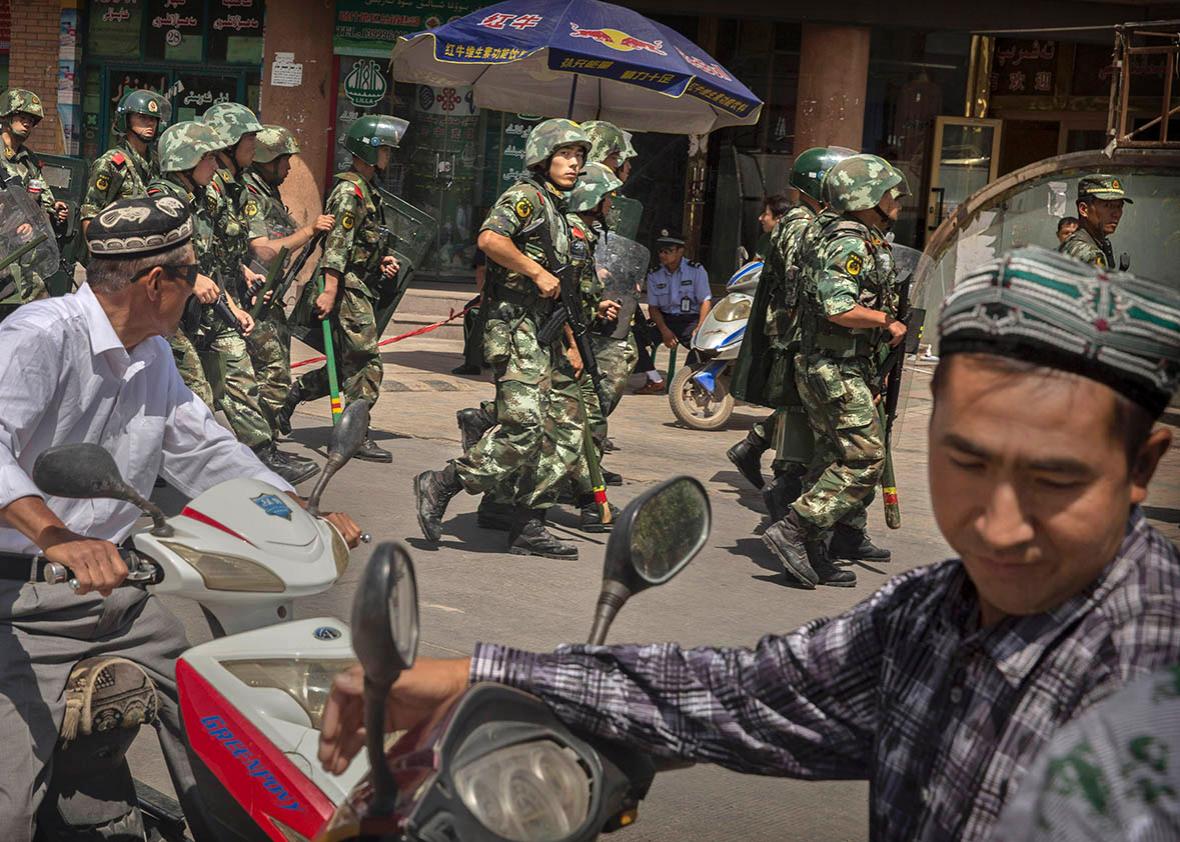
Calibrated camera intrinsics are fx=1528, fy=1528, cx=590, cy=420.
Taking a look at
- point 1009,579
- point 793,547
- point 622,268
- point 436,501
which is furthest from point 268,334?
point 1009,579

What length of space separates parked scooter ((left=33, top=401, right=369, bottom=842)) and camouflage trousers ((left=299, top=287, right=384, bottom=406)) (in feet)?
→ 20.3

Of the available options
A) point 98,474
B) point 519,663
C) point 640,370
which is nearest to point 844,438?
point 98,474

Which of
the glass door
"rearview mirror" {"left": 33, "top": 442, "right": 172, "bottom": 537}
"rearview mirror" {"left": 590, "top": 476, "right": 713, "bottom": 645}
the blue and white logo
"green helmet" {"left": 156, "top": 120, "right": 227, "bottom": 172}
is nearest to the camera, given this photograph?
"rearview mirror" {"left": 590, "top": 476, "right": 713, "bottom": 645}

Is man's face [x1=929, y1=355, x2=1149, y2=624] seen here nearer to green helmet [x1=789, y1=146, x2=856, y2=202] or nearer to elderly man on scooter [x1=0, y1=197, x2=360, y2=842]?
elderly man on scooter [x1=0, y1=197, x2=360, y2=842]

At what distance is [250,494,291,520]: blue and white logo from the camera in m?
2.72

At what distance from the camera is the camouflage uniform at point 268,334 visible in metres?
8.81

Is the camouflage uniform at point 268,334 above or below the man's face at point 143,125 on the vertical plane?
below

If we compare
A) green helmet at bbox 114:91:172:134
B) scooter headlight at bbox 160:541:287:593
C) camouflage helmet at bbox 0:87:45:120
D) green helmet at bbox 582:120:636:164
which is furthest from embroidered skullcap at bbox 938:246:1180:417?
camouflage helmet at bbox 0:87:45:120

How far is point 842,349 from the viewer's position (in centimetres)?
681

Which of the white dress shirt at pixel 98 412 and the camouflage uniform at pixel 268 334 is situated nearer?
the white dress shirt at pixel 98 412

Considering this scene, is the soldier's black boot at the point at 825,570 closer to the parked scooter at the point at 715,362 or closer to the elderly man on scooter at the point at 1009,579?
the parked scooter at the point at 715,362

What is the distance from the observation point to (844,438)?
679 centimetres

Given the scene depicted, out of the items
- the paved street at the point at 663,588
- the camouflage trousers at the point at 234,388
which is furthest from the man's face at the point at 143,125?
the camouflage trousers at the point at 234,388

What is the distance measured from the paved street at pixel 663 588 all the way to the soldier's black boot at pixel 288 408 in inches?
9.8
